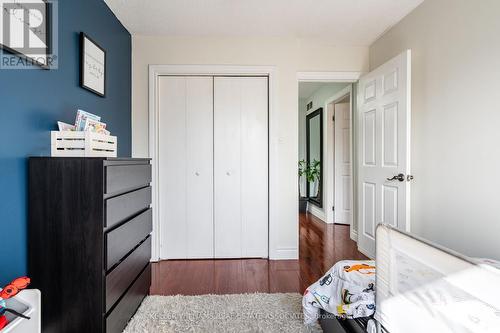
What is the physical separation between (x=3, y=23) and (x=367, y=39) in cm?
312

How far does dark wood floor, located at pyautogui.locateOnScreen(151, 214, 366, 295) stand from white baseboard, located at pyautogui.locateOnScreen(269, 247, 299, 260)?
6cm

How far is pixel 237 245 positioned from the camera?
298 cm

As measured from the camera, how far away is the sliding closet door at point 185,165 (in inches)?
Result: 115

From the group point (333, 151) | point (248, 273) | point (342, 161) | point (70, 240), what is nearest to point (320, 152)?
point (333, 151)

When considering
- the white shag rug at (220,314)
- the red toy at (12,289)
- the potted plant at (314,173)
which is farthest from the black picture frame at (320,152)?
the red toy at (12,289)

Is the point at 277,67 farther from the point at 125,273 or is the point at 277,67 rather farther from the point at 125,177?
the point at 125,273

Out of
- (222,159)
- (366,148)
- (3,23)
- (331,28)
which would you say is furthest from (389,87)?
(3,23)

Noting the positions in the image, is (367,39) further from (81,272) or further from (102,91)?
(81,272)

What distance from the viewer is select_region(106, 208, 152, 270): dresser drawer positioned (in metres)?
1.39

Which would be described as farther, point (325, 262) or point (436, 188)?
point (325, 262)

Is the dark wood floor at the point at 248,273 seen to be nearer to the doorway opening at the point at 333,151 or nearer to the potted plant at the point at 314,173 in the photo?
the doorway opening at the point at 333,151

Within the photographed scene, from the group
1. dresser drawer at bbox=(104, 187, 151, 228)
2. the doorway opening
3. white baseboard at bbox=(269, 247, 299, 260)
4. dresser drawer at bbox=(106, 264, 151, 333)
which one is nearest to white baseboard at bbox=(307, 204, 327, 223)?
the doorway opening

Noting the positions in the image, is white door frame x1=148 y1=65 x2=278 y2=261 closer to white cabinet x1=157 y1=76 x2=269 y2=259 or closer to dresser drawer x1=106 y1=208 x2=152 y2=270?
white cabinet x1=157 y1=76 x2=269 y2=259

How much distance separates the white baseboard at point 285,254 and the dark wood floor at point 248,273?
60mm
